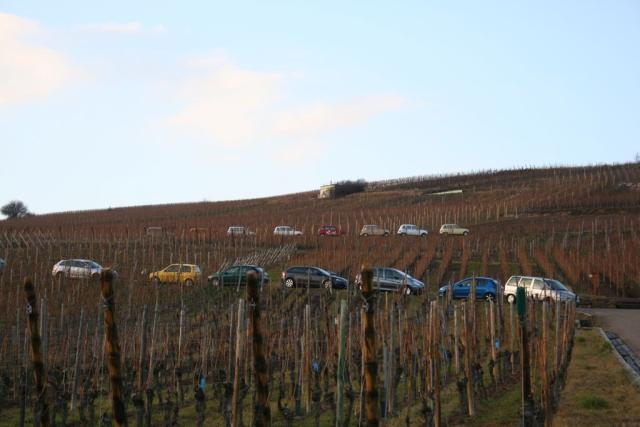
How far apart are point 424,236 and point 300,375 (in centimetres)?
3209

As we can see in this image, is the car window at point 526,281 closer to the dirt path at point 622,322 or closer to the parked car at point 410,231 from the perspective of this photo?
the dirt path at point 622,322

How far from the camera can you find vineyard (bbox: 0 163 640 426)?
37.8ft

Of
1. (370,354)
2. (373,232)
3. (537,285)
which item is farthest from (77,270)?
(370,354)

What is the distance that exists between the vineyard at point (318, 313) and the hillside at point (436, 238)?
188 millimetres

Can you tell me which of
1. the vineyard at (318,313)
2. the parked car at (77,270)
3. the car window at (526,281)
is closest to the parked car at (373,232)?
the vineyard at (318,313)

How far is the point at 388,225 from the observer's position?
56219 millimetres

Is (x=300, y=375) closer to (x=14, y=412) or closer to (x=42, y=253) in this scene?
(x=14, y=412)

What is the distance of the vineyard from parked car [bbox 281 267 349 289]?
1.72 ft

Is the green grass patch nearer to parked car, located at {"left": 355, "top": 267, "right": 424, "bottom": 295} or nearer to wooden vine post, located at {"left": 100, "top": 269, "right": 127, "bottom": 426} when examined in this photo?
wooden vine post, located at {"left": 100, "top": 269, "right": 127, "bottom": 426}

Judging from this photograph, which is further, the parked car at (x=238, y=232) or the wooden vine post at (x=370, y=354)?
the parked car at (x=238, y=232)

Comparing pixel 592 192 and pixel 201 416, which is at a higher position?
pixel 592 192

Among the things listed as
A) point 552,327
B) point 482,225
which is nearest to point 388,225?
point 482,225

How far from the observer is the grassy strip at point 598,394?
11834mm

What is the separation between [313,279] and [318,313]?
9534 millimetres
